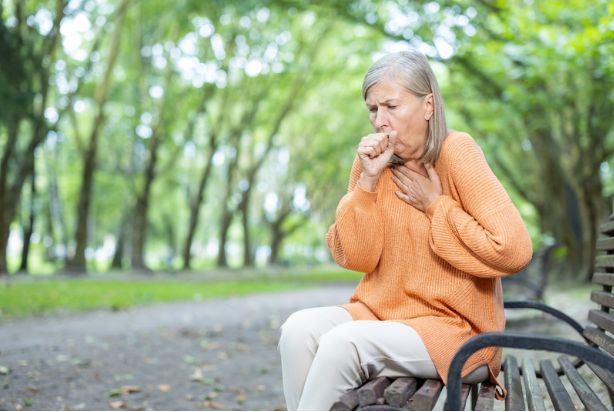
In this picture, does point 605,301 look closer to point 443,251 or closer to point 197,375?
point 443,251

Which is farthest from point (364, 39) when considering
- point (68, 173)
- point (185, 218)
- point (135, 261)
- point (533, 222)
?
point (185, 218)

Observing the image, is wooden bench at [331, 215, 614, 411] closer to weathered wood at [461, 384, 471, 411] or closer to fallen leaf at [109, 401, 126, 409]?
weathered wood at [461, 384, 471, 411]

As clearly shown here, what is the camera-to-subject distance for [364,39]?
1883cm

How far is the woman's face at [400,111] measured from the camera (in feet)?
8.57

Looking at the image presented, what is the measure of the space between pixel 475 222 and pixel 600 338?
1.32 m

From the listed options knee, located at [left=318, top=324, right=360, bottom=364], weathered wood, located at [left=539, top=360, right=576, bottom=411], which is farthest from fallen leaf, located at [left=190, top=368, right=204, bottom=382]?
knee, located at [left=318, top=324, right=360, bottom=364]

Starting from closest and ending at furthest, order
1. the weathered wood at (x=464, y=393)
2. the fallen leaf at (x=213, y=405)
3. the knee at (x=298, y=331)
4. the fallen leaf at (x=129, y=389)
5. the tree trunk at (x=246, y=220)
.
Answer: the weathered wood at (x=464, y=393) < the knee at (x=298, y=331) < the fallen leaf at (x=213, y=405) < the fallen leaf at (x=129, y=389) < the tree trunk at (x=246, y=220)

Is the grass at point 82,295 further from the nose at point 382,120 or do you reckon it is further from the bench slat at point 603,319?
the nose at point 382,120

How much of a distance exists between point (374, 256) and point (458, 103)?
20223 mm

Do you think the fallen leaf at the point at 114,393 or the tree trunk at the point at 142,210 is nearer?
the fallen leaf at the point at 114,393

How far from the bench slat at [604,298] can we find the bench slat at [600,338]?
15 centimetres

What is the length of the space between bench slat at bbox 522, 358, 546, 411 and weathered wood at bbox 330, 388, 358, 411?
0.90 m

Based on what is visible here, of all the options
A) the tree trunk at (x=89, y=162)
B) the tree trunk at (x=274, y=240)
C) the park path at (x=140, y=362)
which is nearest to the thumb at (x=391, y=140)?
the park path at (x=140, y=362)

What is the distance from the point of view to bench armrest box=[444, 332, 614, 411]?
82.5 inches
